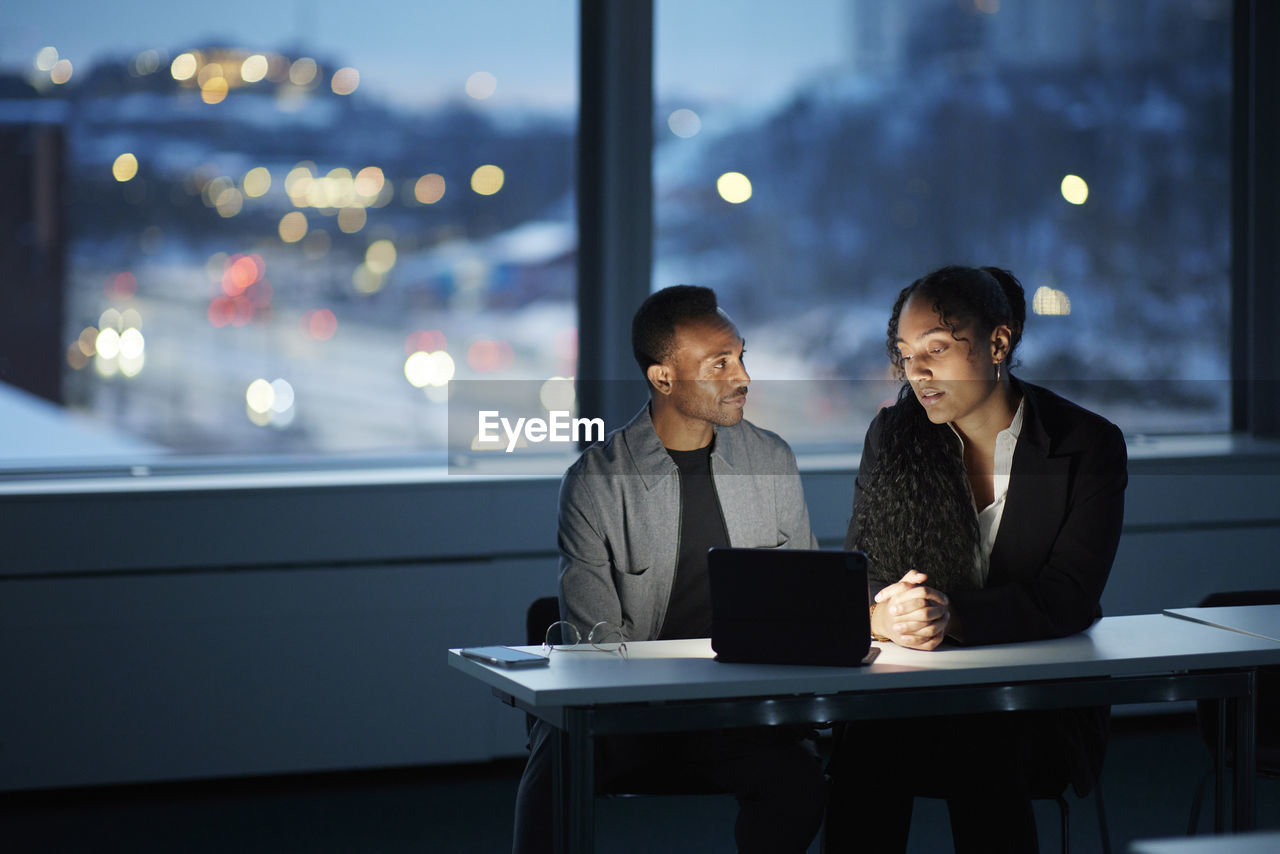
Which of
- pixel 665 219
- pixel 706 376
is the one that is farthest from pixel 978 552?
pixel 665 219

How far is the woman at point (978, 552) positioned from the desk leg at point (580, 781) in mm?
647

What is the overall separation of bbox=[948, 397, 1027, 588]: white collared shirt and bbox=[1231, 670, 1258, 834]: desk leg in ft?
1.71

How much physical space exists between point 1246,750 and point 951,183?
2.92 meters

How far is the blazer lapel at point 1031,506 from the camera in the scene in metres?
2.72

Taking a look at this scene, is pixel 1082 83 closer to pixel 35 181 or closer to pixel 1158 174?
pixel 1158 174

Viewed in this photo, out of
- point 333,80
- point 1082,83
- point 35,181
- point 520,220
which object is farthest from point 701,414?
point 1082,83

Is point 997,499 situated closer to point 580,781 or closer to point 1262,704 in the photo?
point 1262,704

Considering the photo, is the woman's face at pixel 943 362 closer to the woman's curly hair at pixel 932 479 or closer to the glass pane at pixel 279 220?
the woman's curly hair at pixel 932 479

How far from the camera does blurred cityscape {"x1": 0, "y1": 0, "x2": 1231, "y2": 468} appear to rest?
175 inches

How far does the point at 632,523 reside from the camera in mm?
2875

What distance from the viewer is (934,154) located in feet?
16.6

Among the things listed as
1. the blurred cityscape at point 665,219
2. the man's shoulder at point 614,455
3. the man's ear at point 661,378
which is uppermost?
the blurred cityscape at point 665,219

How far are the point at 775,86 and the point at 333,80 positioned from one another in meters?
1.53

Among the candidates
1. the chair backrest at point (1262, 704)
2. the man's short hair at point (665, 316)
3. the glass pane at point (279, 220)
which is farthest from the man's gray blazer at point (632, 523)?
the glass pane at point (279, 220)
